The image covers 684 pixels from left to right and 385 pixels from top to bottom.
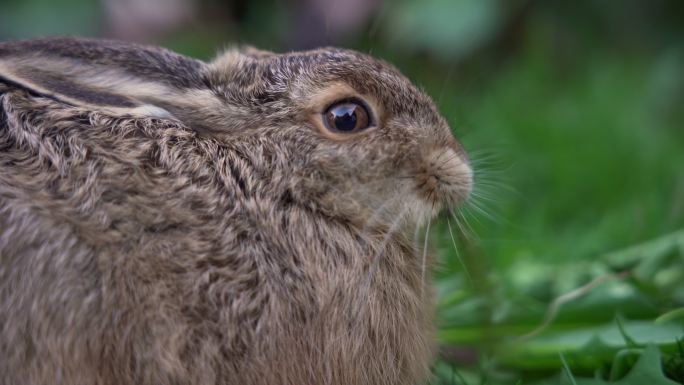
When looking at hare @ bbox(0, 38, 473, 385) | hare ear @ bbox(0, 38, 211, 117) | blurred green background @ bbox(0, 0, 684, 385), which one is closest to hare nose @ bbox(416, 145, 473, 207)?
hare @ bbox(0, 38, 473, 385)

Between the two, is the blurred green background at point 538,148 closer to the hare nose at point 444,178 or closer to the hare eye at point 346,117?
the hare nose at point 444,178

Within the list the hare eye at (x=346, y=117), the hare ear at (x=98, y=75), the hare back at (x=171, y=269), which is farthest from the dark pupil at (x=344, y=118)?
the hare ear at (x=98, y=75)

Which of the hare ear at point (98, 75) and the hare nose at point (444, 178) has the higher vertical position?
the hare ear at point (98, 75)

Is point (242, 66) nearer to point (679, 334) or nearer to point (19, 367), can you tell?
point (19, 367)

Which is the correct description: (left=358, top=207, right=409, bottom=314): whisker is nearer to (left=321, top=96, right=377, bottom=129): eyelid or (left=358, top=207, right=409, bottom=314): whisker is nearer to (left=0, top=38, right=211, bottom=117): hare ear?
(left=321, top=96, right=377, bottom=129): eyelid

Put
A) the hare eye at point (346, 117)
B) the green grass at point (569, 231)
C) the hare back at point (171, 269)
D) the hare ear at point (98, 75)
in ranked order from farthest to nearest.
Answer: the green grass at point (569, 231)
the hare eye at point (346, 117)
the hare ear at point (98, 75)
the hare back at point (171, 269)

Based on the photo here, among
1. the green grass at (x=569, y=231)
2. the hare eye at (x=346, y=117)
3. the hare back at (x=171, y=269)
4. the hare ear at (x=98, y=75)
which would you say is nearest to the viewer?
the hare back at (x=171, y=269)

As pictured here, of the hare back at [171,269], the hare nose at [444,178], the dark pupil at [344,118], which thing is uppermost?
the dark pupil at [344,118]

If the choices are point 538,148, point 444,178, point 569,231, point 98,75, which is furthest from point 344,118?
point 538,148
